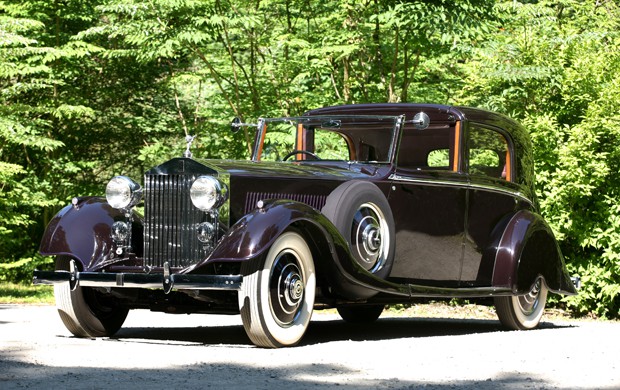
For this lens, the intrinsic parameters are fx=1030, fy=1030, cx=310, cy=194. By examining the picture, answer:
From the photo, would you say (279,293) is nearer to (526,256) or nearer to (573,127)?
(526,256)

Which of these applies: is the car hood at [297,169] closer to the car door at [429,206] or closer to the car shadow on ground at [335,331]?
the car door at [429,206]

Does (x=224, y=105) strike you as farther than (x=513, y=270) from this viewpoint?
Yes

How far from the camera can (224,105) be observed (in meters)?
19.3

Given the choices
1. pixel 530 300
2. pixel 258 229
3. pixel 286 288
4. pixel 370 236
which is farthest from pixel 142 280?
pixel 530 300

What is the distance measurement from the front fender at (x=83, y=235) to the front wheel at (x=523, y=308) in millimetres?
3528

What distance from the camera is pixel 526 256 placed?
30.4 ft

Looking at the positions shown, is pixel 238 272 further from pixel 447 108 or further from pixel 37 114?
pixel 37 114

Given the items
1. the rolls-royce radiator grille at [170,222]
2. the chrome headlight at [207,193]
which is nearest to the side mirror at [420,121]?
the chrome headlight at [207,193]

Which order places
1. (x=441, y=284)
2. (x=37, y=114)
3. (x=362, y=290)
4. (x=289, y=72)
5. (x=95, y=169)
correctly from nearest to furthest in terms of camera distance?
(x=362, y=290) < (x=441, y=284) < (x=289, y=72) < (x=37, y=114) < (x=95, y=169)

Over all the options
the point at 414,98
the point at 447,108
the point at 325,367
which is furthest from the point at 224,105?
the point at 325,367

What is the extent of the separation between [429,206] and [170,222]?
231cm

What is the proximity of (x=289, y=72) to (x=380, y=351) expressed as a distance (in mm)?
11293

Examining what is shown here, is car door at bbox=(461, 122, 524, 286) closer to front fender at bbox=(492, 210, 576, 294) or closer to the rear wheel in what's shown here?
front fender at bbox=(492, 210, 576, 294)

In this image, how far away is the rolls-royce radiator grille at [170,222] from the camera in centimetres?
750
